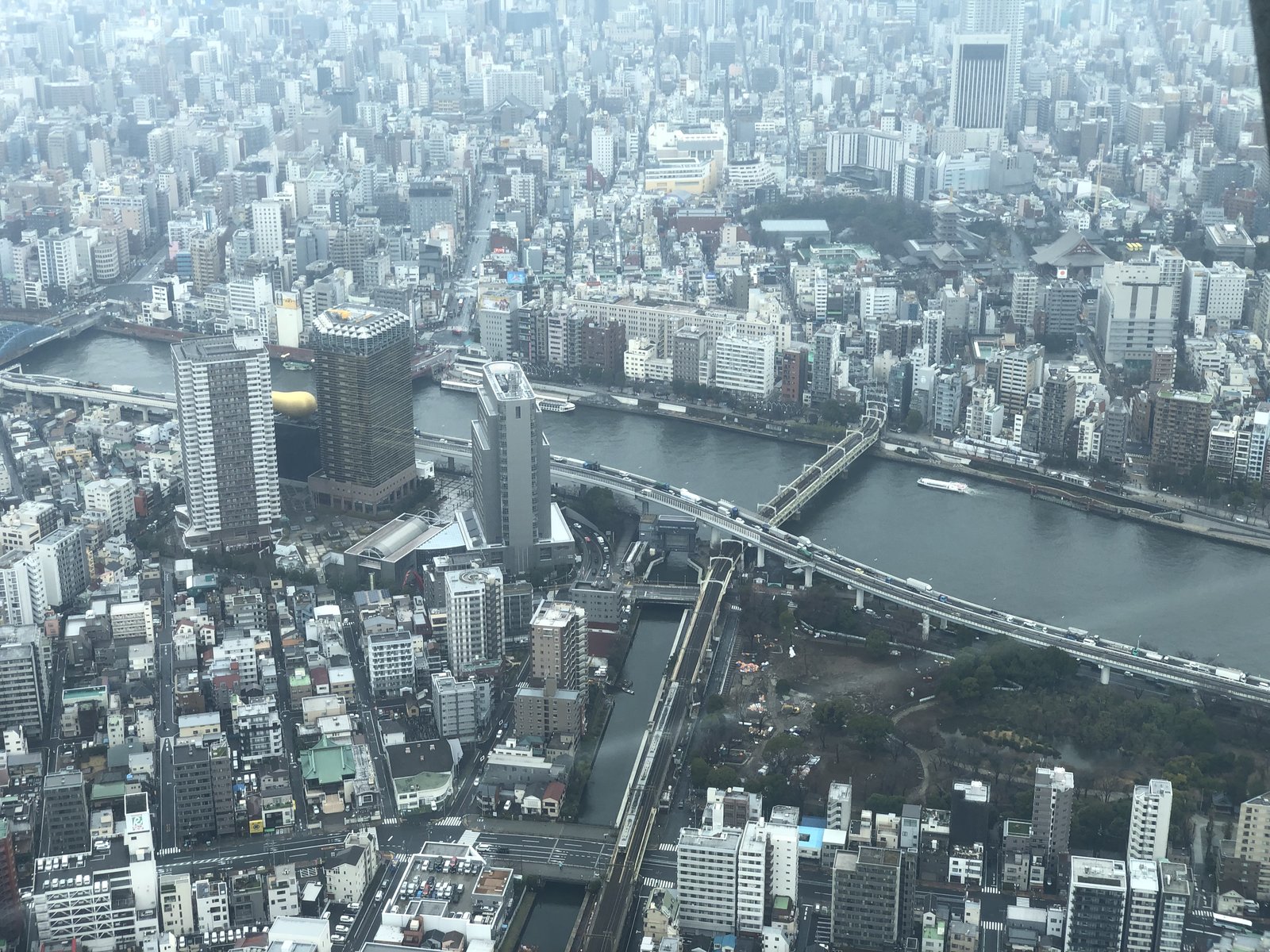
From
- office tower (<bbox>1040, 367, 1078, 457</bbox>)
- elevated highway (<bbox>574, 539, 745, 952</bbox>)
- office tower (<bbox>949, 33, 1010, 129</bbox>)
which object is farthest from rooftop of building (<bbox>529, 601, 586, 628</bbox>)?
office tower (<bbox>949, 33, 1010, 129</bbox>)

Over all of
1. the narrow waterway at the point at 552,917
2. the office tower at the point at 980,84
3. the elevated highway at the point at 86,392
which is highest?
the office tower at the point at 980,84

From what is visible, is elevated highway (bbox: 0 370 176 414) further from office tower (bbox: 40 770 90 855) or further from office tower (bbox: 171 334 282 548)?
office tower (bbox: 40 770 90 855)

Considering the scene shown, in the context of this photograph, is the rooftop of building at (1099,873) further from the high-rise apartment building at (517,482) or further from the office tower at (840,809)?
the high-rise apartment building at (517,482)

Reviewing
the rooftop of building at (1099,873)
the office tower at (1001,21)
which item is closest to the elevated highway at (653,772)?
the rooftop of building at (1099,873)

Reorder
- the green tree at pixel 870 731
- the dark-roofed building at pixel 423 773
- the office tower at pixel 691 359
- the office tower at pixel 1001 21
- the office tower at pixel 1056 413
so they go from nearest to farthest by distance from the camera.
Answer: the dark-roofed building at pixel 423 773
the green tree at pixel 870 731
the office tower at pixel 1056 413
the office tower at pixel 691 359
the office tower at pixel 1001 21

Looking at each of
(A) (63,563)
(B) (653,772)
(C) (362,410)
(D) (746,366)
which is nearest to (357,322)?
(C) (362,410)

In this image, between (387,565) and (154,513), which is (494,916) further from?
(154,513)
